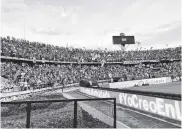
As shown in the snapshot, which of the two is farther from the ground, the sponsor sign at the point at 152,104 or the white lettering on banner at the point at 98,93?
the sponsor sign at the point at 152,104

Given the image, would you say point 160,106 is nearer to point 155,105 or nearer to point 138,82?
point 155,105

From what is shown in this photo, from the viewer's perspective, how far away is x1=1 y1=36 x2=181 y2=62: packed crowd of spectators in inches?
1281

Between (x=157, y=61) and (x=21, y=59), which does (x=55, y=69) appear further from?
(x=157, y=61)

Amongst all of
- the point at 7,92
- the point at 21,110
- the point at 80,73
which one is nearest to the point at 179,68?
the point at 80,73

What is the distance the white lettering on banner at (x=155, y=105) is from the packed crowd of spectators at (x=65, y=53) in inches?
836

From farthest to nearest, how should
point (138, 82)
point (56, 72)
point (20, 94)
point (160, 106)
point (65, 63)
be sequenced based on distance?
1. point (65, 63)
2. point (56, 72)
3. point (138, 82)
4. point (20, 94)
5. point (160, 106)

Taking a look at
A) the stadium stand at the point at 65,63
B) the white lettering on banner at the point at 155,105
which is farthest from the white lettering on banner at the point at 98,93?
the stadium stand at the point at 65,63

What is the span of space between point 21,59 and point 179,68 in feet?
126

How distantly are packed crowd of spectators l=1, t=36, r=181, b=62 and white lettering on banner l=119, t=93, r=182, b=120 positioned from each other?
2124cm

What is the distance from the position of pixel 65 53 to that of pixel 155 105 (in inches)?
1513

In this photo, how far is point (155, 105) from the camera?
34.4 feet

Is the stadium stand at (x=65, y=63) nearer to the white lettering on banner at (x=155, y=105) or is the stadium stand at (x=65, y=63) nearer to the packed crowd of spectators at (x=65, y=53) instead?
the packed crowd of spectators at (x=65, y=53)

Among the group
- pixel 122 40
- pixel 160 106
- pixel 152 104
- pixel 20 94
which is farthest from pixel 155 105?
pixel 122 40

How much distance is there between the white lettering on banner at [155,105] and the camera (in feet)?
28.9
